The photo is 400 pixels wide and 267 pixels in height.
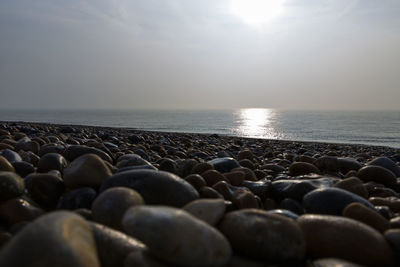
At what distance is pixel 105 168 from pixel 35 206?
0.68m

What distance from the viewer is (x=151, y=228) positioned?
1.67 meters

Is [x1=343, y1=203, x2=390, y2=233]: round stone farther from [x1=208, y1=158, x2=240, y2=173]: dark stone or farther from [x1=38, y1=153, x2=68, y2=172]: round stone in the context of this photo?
[x1=38, y1=153, x2=68, y2=172]: round stone

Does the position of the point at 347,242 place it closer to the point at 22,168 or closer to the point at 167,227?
the point at 167,227

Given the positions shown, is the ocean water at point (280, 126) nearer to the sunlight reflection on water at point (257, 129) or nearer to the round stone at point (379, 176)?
the sunlight reflection on water at point (257, 129)

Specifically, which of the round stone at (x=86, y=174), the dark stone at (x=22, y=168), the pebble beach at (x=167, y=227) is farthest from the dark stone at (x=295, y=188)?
the dark stone at (x=22, y=168)

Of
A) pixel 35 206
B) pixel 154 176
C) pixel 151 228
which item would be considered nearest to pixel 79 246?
pixel 151 228

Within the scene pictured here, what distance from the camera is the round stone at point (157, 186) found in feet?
8.30

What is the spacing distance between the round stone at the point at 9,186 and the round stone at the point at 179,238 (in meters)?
1.28

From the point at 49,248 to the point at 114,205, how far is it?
0.78 metres

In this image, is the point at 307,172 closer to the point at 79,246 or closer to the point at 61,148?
the point at 61,148

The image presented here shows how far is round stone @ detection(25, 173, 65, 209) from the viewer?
2.84m

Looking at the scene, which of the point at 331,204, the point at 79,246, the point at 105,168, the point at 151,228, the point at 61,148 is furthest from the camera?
the point at 61,148

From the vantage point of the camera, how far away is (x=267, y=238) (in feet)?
6.08

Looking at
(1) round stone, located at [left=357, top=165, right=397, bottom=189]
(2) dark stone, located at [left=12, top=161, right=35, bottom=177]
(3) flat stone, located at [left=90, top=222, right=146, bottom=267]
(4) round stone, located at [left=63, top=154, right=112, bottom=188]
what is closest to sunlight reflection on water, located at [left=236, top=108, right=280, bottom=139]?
(1) round stone, located at [left=357, top=165, right=397, bottom=189]
